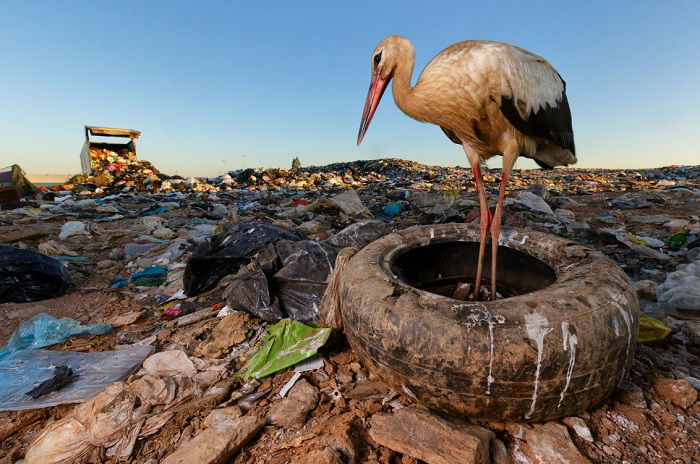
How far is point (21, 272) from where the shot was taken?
8.42ft

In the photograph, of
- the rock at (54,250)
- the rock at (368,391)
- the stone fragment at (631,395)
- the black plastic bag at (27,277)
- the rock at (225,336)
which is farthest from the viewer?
the rock at (54,250)

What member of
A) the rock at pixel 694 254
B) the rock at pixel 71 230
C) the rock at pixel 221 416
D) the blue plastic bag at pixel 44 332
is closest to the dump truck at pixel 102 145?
the rock at pixel 71 230

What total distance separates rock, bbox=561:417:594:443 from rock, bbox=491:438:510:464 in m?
0.30

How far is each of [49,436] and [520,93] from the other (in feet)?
9.08

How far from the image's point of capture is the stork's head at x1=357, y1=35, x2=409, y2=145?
1998 millimetres

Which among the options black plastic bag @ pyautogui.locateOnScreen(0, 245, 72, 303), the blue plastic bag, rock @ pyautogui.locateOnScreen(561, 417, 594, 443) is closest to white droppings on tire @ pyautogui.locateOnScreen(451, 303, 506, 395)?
rock @ pyautogui.locateOnScreen(561, 417, 594, 443)

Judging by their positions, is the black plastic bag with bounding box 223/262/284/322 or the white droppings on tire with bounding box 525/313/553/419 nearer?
the white droppings on tire with bounding box 525/313/553/419

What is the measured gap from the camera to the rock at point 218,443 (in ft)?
3.69

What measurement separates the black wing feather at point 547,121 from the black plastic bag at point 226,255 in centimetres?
192

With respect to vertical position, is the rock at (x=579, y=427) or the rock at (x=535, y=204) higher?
the rock at (x=535, y=204)

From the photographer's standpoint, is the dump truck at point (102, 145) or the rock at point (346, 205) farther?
the dump truck at point (102, 145)

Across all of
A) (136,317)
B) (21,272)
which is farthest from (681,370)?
(21,272)

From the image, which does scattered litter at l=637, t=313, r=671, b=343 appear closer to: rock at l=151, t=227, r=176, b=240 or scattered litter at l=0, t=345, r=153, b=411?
scattered litter at l=0, t=345, r=153, b=411

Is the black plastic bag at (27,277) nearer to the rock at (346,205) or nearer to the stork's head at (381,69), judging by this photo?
the stork's head at (381,69)
